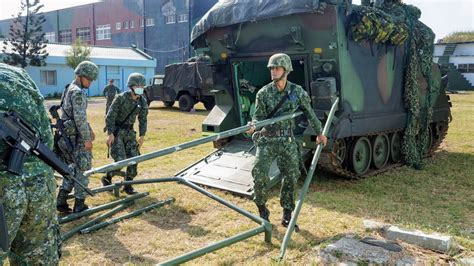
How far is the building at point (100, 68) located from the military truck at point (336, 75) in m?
27.0

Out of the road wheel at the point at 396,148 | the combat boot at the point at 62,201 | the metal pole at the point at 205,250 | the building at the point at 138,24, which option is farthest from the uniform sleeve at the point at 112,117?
the building at the point at 138,24

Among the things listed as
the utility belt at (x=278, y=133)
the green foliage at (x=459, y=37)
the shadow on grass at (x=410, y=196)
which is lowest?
the shadow on grass at (x=410, y=196)

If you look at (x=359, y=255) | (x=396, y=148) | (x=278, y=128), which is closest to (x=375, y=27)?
(x=396, y=148)

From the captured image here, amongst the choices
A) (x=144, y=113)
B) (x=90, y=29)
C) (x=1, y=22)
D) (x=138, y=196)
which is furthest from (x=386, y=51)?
(x=1, y=22)

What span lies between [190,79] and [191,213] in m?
14.9

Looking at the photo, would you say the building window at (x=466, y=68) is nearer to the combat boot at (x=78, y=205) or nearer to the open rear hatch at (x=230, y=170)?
the open rear hatch at (x=230, y=170)

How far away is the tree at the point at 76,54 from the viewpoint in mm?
33812

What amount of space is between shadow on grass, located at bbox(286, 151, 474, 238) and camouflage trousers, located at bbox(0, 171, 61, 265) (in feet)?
13.1

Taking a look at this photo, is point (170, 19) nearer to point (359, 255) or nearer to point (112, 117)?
point (112, 117)

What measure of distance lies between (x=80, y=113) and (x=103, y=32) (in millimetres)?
48139

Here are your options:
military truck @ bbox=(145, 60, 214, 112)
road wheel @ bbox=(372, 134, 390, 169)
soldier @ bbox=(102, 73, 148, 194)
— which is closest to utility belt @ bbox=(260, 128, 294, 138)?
soldier @ bbox=(102, 73, 148, 194)

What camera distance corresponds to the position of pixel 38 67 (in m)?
33.6

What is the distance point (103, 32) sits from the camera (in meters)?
50.9

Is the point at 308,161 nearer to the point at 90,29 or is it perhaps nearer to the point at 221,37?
the point at 221,37
